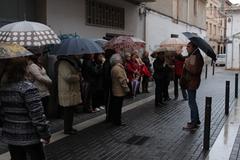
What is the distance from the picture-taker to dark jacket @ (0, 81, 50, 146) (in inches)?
165

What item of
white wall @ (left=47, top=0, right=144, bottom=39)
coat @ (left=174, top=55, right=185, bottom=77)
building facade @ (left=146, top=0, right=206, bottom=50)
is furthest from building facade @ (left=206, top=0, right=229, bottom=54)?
coat @ (left=174, top=55, right=185, bottom=77)

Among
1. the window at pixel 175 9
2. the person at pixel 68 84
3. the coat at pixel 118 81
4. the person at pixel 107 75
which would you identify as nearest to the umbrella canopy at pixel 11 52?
the person at pixel 68 84

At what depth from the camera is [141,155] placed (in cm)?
703

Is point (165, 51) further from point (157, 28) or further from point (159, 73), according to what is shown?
point (157, 28)

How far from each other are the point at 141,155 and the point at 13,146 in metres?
3.03

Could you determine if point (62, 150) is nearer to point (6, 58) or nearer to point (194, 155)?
point (194, 155)

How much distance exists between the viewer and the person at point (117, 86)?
920 centimetres

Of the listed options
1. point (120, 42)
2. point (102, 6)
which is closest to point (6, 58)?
point (120, 42)

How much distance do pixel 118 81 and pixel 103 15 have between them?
6.75 m

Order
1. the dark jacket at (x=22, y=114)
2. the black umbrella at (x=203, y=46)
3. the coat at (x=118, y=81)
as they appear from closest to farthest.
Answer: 1. the dark jacket at (x=22, y=114)
2. the black umbrella at (x=203, y=46)
3. the coat at (x=118, y=81)

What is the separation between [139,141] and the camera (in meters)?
8.04

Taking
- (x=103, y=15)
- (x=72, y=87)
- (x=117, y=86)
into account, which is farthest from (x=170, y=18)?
(x=72, y=87)

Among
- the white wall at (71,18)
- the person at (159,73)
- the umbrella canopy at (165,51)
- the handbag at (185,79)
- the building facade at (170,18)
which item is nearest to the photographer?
the handbag at (185,79)

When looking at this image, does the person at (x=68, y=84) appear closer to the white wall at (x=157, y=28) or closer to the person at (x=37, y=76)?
the person at (x=37, y=76)
